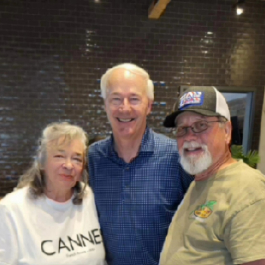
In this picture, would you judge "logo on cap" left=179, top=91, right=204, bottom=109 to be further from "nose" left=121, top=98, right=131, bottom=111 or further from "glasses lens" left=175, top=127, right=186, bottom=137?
"nose" left=121, top=98, right=131, bottom=111

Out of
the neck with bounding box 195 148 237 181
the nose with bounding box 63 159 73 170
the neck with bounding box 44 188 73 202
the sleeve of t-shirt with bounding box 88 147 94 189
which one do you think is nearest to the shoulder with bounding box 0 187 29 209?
the neck with bounding box 44 188 73 202

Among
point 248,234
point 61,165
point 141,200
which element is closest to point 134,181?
point 141,200

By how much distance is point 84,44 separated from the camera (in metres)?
3.43

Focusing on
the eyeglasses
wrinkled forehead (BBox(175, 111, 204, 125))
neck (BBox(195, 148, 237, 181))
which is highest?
wrinkled forehead (BBox(175, 111, 204, 125))

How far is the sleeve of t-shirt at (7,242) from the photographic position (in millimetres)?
1294

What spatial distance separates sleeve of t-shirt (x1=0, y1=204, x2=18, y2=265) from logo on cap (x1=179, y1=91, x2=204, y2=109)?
1.02 m

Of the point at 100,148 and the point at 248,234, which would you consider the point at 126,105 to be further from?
the point at 248,234

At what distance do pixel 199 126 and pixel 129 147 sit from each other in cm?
50

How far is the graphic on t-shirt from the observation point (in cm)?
105

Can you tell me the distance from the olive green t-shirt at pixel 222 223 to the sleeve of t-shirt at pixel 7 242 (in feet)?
2.38

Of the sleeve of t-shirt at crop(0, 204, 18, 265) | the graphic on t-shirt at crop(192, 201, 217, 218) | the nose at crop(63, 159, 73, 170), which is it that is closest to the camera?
the graphic on t-shirt at crop(192, 201, 217, 218)

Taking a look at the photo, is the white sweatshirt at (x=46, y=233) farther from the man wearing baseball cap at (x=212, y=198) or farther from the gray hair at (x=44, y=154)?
the man wearing baseball cap at (x=212, y=198)

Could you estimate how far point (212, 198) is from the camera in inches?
42.2

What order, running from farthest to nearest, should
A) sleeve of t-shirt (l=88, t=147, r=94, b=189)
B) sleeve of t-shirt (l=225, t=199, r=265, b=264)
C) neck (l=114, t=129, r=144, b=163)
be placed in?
sleeve of t-shirt (l=88, t=147, r=94, b=189) → neck (l=114, t=129, r=144, b=163) → sleeve of t-shirt (l=225, t=199, r=265, b=264)
